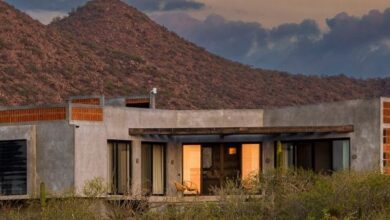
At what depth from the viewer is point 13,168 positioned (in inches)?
1241

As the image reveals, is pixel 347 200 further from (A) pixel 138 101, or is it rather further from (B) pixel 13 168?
(A) pixel 138 101

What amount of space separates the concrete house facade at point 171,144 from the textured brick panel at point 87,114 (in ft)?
0.11

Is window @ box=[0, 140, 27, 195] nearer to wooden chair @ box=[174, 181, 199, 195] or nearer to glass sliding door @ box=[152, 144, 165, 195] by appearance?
glass sliding door @ box=[152, 144, 165, 195]

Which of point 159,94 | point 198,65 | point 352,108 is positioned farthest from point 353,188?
point 198,65

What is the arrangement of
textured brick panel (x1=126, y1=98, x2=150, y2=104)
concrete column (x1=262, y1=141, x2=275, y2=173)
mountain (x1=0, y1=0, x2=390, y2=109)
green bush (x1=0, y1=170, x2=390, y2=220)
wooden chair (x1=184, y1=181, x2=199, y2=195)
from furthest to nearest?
1. mountain (x1=0, y1=0, x2=390, y2=109)
2. textured brick panel (x1=126, y1=98, x2=150, y2=104)
3. concrete column (x1=262, y1=141, x2=275, y2=173)
4. wooden chair (x1=184, y1=181, x2=199, y2=195)
5. green bush (x1=0, y1=170, x2=390, y2=220)

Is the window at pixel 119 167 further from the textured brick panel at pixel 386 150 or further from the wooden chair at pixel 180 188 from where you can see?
the textured brick panel at pixel 386 150

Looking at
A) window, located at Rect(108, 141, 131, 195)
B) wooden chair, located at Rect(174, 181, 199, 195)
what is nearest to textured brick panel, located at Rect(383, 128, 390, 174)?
wooden chair, located at Rect(174, 181, 199, 195)

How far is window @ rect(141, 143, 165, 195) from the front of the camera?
34250 mm

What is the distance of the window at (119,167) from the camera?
107 feet

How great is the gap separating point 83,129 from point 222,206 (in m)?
8.05

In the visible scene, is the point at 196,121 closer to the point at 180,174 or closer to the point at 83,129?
the point at 180,174

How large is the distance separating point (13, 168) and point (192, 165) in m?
6.93

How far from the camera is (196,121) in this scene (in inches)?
1426

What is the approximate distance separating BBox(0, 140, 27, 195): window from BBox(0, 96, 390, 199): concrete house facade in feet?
0.10
